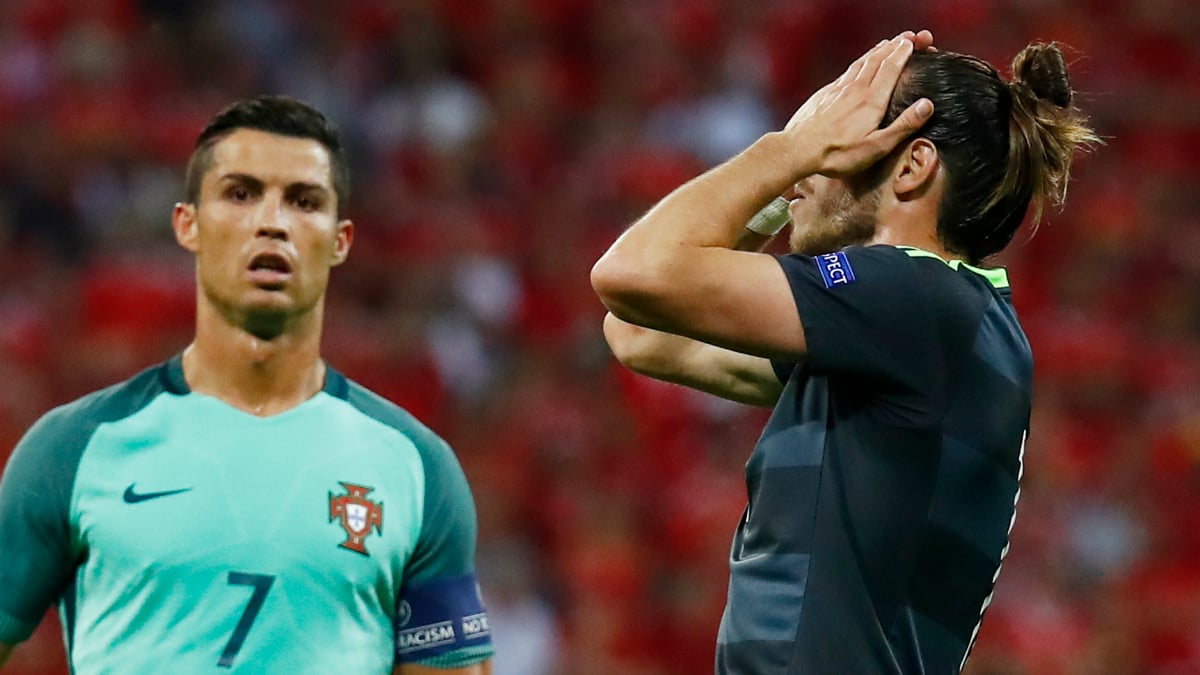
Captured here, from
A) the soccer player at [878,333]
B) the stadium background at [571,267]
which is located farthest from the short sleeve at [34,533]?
the stadium background at [571,267]

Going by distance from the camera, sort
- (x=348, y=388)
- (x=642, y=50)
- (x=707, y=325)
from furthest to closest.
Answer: (x=642, y=50)
(x=348, y=388)
(x=707, y=325)

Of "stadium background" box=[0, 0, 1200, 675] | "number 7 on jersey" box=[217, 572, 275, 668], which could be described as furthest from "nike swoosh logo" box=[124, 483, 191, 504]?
"stadium background" box=[0, 0, 1200, 675]

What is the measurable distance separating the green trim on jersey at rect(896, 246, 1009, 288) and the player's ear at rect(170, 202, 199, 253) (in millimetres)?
1637

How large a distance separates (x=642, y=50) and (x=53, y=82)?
305cm

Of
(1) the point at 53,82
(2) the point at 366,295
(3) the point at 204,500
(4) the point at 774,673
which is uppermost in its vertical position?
(1) the point at 53,82

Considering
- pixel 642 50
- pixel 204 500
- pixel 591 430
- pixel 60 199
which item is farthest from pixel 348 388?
pixel 642 50

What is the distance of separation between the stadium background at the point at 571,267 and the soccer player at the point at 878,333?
4.00m

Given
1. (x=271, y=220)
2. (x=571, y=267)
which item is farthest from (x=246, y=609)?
(x=571, y=267)

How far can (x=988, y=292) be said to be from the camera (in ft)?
9.54

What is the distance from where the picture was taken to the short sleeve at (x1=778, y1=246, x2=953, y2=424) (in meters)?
2.74

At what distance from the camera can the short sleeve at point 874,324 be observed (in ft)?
9.00

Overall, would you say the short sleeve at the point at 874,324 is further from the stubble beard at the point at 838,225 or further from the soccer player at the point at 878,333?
the stubble beard at the point at 838,225

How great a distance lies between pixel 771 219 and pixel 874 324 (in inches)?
27.5

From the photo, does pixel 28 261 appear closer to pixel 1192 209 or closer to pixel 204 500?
pixel 204 500
